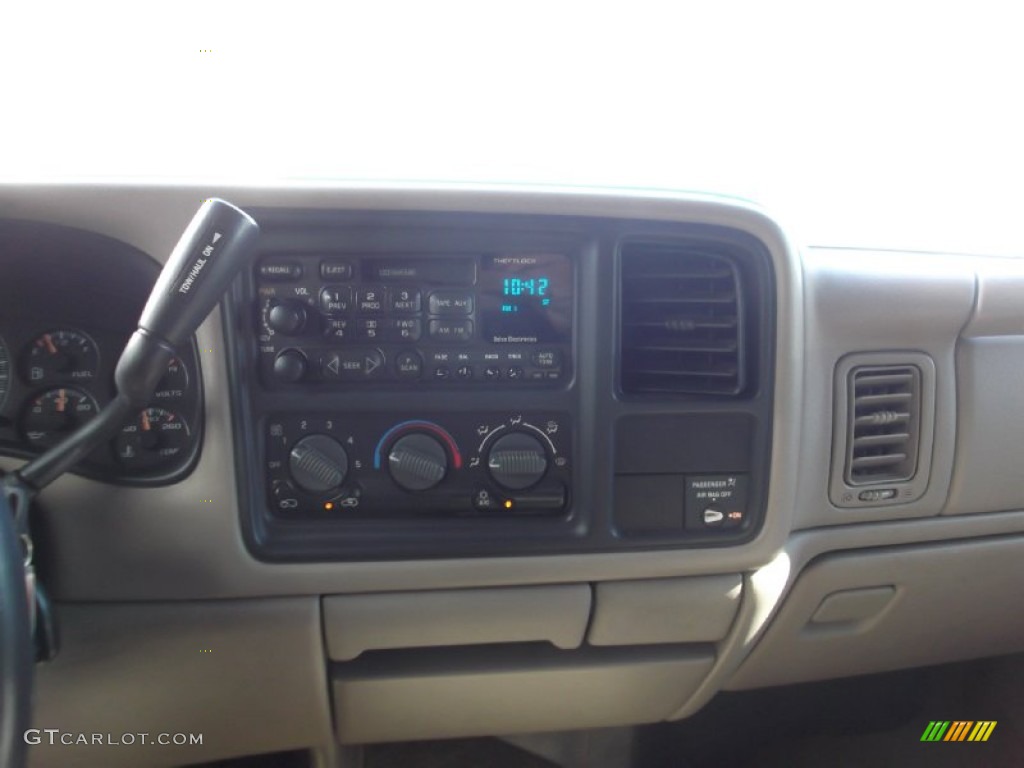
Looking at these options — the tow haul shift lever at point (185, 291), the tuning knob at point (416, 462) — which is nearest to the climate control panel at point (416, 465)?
the tuning knob at point (416, 462)

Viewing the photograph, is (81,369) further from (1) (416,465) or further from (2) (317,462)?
(1) (416,465)

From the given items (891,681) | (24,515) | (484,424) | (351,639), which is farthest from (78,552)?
(891,681)

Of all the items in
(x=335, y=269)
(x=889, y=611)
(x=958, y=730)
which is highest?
(x=335, y=269)

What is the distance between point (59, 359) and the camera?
3.57ft

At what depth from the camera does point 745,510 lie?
121 centimetres

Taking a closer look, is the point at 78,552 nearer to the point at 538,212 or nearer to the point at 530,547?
the point at 530,547

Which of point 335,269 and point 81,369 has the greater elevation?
point 335,269

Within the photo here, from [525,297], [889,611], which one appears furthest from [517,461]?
[889,611]

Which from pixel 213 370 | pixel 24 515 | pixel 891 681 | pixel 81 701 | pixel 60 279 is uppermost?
pixel 60 279

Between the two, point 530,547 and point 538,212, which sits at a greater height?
point 538,212

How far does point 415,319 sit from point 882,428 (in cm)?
82

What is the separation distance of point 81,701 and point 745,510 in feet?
3.29

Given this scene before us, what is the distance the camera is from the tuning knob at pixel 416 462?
1105 millimetres

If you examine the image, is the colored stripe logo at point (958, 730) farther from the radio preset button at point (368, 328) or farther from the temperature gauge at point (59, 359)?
the temperature gauge at point (59, 359)
